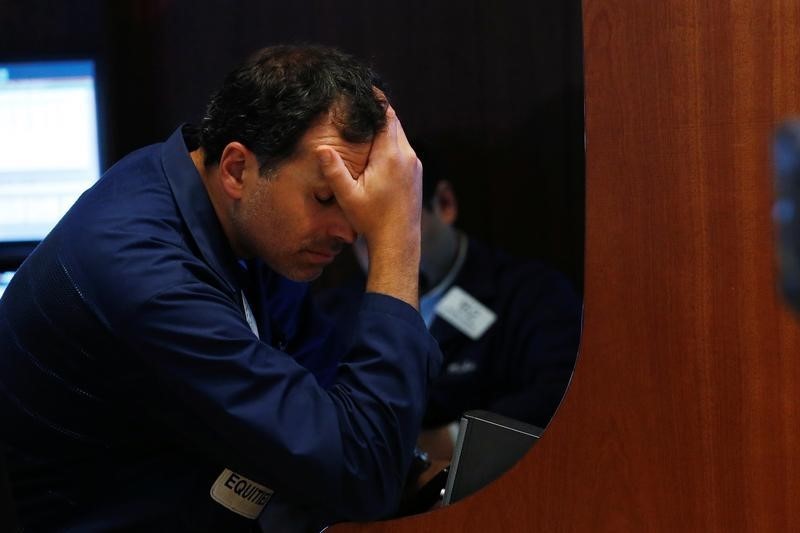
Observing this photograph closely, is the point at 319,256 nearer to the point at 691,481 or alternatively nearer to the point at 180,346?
the point at 180,346

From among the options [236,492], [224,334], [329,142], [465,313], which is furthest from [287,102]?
[465,313]

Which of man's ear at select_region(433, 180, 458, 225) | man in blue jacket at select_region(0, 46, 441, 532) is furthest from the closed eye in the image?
man's ear at select_region(433, 180, 458, 225)

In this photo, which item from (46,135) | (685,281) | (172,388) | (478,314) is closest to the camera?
(685,281)

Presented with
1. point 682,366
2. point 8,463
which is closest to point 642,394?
point 682,366

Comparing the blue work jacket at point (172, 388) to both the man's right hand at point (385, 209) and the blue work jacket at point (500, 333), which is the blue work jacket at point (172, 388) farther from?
the blue work jacket at point (500, 333)

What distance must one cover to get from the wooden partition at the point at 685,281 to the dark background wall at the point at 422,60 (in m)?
1.62

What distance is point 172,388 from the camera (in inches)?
39.8

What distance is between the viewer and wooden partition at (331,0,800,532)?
88 cm

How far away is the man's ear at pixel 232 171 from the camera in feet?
3.88

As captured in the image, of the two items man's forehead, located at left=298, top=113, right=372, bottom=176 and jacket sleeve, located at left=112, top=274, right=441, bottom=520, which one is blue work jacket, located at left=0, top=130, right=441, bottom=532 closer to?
jacket sleeve, located at left=112, top=274, right=441, bottom=520

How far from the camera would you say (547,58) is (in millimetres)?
2506

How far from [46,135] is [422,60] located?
0.90 metres

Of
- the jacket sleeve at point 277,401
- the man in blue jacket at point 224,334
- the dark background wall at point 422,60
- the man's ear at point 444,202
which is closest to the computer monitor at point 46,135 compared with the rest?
the dark background wall at point 422,60

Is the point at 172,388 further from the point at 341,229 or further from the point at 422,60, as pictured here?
the point at 422,60
